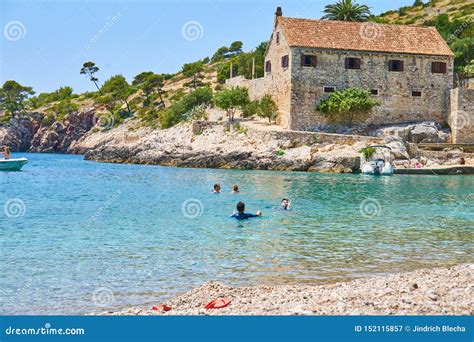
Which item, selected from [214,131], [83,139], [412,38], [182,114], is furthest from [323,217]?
[83,139]

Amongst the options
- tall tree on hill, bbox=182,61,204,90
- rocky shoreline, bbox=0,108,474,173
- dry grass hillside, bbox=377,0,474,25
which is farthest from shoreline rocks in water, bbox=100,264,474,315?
dry grass hillside, bbox=377,0,474,25

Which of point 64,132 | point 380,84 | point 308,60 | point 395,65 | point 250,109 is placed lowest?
point 64,132

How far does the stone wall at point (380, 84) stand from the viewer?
51.9m

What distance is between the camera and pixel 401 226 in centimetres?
2075

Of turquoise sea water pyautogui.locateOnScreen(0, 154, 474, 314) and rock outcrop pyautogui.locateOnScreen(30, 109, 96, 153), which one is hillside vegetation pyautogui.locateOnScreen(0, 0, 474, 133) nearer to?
rock outcrop pyautogui.locateOnScreen(30, 109, 96, 153)

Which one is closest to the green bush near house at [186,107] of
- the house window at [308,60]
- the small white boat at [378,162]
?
the house window at [308,60]

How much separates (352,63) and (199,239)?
3866cm

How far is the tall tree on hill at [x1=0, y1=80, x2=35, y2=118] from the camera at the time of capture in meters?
109

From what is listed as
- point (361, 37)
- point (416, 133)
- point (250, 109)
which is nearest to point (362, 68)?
point (361, 37)

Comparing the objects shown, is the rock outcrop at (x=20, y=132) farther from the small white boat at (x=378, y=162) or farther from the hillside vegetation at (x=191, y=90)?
the small white boat at (x=378, y=162)

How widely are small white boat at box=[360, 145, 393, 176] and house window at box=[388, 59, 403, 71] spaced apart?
10.5 metres

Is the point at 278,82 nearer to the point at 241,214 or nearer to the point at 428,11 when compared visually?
the point at 241,214

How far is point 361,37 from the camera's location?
5359 cm
